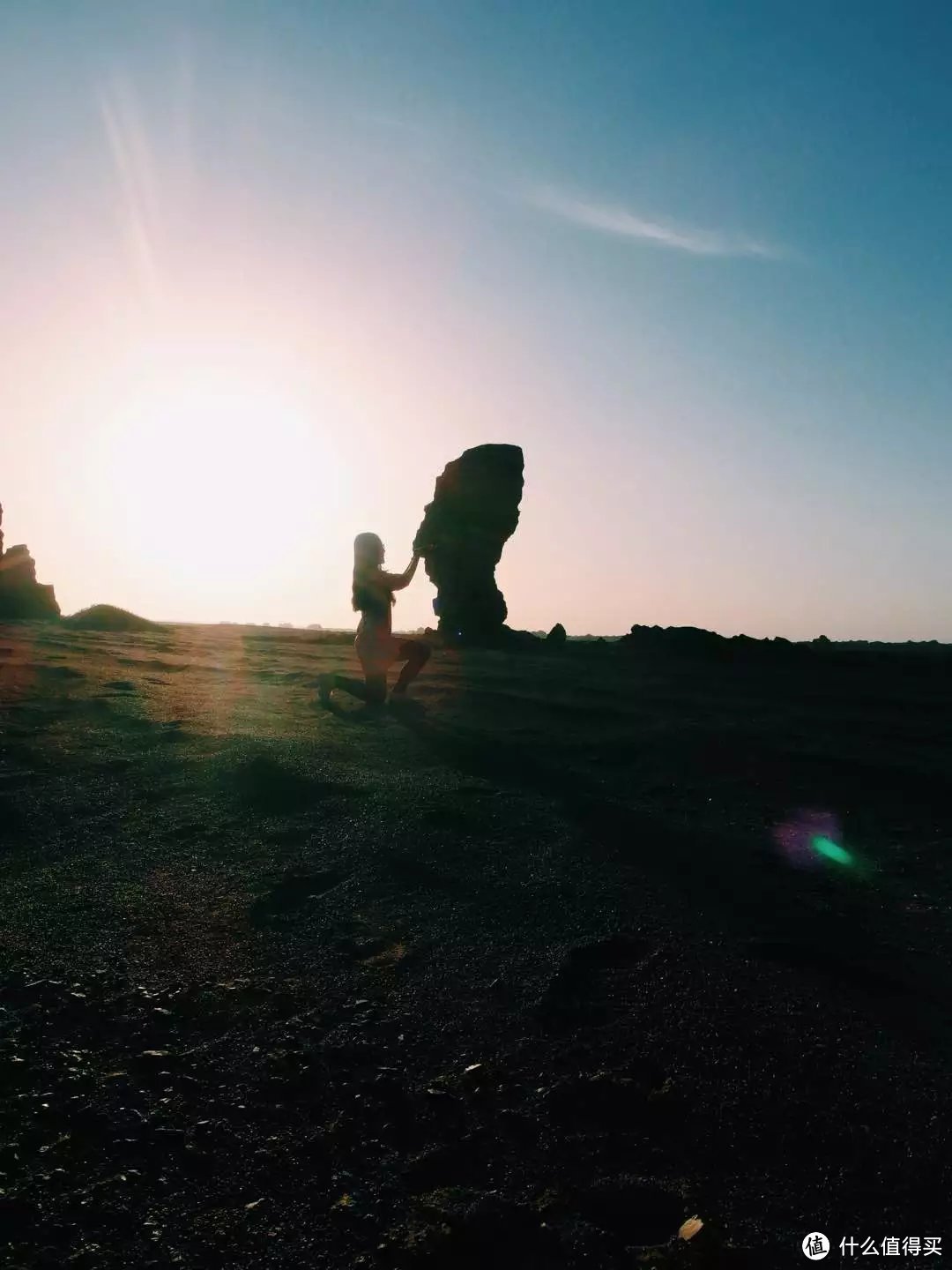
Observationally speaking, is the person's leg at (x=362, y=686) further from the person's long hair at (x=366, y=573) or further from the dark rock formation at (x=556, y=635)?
the dark rock formation at (x=556, y=635)

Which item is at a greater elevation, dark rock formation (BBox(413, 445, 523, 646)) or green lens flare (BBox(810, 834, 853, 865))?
dark rock formation (BBox(413, 445, 523, 646))

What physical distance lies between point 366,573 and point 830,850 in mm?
6554

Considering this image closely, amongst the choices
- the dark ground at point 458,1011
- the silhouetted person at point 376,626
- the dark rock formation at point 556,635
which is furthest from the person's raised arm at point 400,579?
the dark rock formation at point 556,635

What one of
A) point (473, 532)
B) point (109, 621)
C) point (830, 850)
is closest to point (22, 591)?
point (109, 621)

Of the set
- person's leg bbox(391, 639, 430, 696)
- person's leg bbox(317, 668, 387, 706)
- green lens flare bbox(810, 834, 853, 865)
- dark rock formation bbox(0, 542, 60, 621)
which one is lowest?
green lens flare bbox(810, 834, 853, 865)

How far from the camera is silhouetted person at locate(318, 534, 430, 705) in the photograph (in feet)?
32.4

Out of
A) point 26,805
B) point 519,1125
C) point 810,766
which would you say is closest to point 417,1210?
point 519,1125

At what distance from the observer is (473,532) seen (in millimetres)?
28141

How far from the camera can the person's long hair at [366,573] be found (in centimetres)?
1024

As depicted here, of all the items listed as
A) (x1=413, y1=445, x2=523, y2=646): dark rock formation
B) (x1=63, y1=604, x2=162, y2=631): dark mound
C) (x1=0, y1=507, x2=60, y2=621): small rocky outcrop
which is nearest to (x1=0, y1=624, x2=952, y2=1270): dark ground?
(x1=63, y1=604, x2=162, y2=631): dark mound

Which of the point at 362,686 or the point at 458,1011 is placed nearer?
the point at 458,1011

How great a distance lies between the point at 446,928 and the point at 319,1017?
0.82 meters

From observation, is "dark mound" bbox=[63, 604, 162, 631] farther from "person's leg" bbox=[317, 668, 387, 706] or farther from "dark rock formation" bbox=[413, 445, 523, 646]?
"person's leg" bbox=[317, 668, 387, 706]

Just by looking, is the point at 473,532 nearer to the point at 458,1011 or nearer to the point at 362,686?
the point at 362,686
